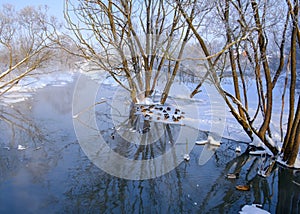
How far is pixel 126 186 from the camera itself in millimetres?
3824

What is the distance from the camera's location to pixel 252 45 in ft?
16.3

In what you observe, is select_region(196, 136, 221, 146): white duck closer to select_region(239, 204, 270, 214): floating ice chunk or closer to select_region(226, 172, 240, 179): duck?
select_region(226, 172, 240, 179): duck

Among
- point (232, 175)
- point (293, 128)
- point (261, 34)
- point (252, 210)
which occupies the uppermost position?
point (261, 34)

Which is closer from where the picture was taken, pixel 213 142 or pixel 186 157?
pixel 186 157

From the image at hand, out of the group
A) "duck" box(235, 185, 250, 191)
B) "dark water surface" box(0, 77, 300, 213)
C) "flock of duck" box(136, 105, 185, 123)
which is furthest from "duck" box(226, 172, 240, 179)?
"flock of duck" box(136, 105, 185, 123)

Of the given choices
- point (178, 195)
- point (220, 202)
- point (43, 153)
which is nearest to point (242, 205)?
point (220, 202)

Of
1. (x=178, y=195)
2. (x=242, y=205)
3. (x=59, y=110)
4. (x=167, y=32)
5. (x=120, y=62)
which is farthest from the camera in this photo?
(x=59, y=110)

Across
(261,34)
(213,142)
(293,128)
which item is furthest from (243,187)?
(261,34)

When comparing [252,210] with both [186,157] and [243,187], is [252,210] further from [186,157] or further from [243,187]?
[186,157]

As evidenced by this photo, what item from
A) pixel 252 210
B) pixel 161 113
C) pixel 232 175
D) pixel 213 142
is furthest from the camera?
pixel 161 113

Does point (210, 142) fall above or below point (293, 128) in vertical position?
below

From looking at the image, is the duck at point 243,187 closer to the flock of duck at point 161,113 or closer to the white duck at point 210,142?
the white duck at point 210,142

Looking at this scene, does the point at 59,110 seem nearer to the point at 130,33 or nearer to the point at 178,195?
the point at 130,33

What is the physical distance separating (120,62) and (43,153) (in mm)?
3898
